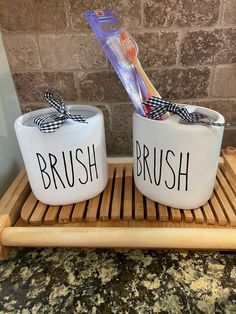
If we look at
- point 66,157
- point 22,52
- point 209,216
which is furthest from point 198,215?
point 22,52

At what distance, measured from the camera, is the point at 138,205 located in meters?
0.46

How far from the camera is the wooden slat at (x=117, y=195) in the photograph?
443 mm

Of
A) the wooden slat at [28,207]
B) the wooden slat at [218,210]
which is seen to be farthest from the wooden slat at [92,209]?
the wooden slat at [218,210]

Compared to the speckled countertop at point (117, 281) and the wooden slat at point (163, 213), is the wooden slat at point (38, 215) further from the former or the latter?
the wooden slat at point (163, 213)

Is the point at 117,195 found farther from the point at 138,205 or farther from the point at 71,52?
the point at 71,52

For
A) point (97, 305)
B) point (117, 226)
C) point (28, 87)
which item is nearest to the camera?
point (97, 305)

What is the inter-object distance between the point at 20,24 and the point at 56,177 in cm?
32

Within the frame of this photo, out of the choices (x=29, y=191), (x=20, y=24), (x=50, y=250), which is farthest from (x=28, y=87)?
(x=50, y=250)

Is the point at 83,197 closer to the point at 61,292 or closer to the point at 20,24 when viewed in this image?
the point at 61,292

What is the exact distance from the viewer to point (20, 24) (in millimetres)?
506

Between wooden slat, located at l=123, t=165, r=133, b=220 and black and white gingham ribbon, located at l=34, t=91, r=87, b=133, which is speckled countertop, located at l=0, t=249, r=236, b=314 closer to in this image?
wooden slat, located at l=123, t=165, r=133, b=220

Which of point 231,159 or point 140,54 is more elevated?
point 140,54

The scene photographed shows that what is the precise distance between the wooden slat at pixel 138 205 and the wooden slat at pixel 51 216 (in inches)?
5.5

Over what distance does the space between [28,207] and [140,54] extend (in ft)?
1.24
